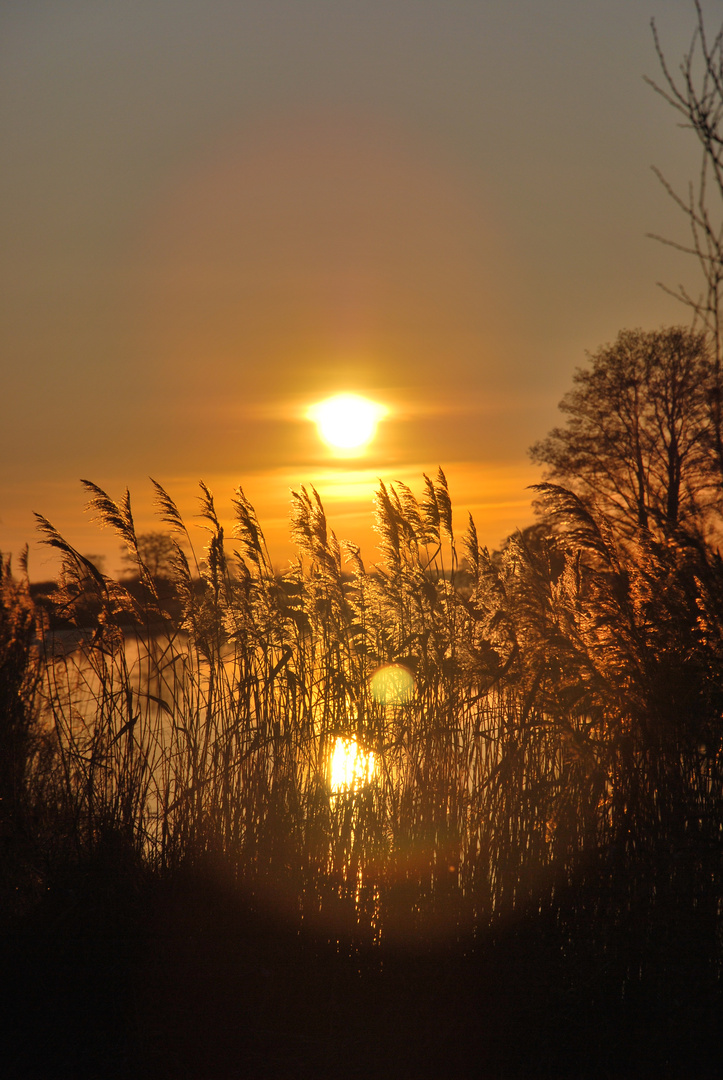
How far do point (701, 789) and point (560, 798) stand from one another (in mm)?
680

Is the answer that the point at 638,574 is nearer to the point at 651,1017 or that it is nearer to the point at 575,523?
the point at 575,523

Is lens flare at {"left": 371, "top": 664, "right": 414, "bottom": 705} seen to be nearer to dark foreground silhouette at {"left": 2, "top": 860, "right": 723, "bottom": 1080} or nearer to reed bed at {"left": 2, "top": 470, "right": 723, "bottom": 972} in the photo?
reed bed at {"left": 2, "top": 470, "right": 723, "bottom": 972}

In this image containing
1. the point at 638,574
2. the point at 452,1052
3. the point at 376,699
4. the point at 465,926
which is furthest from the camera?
the point at 376,699

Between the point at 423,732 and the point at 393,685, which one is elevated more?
the point at 393,685

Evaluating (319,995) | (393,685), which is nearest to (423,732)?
(393,685)

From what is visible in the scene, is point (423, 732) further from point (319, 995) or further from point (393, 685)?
point (319, 995)

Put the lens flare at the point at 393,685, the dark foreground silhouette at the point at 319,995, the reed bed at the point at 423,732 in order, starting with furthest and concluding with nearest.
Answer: the lens flare at the point at 393,685
the reed bed at the point at 423,732
the dark foreground silhouette at the point at 319,995

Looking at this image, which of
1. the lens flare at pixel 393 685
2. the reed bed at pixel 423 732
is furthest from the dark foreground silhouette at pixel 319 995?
the lens flare at pixel 393 685

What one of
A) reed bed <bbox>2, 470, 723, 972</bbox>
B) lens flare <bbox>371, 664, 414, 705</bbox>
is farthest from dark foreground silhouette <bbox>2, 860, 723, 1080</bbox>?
lens flare <bbox>371, 664, 414, 705</bbox>

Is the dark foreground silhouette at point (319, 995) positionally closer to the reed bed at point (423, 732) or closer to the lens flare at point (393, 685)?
the reed bed at point (423, 732)

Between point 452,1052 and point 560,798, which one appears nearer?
point 452,1052

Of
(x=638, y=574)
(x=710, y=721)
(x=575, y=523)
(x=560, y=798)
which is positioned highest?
(x=575, y=523)

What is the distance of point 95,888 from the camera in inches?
148

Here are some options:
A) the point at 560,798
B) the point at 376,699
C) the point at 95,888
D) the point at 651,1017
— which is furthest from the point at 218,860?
the point at 651,1017
